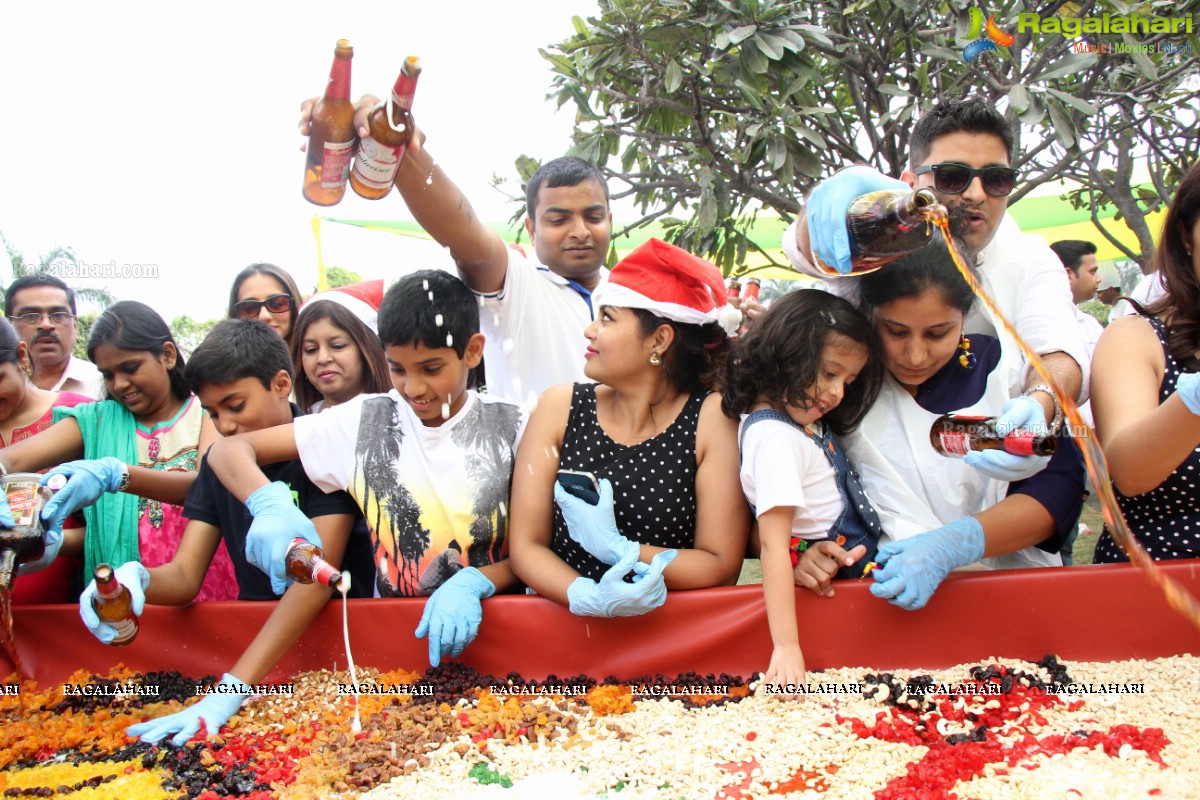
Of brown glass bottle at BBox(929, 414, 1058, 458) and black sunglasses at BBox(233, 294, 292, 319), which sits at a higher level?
black sunglasses at BBox(233, 294, 292, 319)

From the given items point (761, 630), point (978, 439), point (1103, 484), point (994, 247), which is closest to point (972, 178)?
point (994, 247)

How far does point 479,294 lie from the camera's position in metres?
2.63

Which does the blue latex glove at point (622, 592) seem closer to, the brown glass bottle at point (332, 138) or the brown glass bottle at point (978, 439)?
the brown glass bottle at point (978, 439)

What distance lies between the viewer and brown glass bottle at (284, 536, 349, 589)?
1.95m

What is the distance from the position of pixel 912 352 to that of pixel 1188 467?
662 millimetres

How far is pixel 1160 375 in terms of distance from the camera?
2.06 meters

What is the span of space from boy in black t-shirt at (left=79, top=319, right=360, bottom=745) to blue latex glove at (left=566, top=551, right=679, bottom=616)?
65 centimetres

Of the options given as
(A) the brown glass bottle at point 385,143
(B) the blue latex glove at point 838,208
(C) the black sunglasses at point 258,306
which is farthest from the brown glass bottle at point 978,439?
(C) the black sunglasses at point 258,306

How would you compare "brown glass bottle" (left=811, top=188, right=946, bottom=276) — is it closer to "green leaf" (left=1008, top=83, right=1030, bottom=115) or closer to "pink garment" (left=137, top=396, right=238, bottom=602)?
"green leaf" (left=1008, top=83, right=1030, bottom=115)

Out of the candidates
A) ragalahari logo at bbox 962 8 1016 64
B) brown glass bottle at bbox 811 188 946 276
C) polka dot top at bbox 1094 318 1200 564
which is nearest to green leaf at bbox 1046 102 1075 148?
ragalahari logo at bbox 962 8 1016 64

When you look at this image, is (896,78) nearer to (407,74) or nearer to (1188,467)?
(1188,467)

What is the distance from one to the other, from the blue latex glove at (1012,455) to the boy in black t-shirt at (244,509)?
1.53 m

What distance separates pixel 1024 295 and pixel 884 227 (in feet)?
2.09

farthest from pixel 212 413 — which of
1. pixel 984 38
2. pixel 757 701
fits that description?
pixel 984 38
